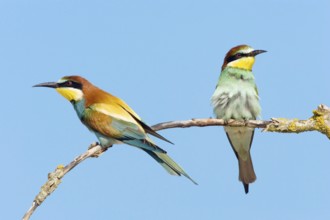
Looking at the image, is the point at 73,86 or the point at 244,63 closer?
the point at 73,86

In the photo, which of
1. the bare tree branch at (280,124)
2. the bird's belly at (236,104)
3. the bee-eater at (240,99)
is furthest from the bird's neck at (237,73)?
the bare tree branch at (280,124)

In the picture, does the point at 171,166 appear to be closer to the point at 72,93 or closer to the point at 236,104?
the point at 72,93

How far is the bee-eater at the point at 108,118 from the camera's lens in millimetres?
4090

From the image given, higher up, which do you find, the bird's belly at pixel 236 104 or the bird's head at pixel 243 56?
the bird's head at pixel 243 56

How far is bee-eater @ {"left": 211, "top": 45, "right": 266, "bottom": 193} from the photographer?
5176mm

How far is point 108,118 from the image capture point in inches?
172

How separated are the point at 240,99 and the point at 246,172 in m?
0.76

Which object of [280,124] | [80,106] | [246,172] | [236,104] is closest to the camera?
[280,124]

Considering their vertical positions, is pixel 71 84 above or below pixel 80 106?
above

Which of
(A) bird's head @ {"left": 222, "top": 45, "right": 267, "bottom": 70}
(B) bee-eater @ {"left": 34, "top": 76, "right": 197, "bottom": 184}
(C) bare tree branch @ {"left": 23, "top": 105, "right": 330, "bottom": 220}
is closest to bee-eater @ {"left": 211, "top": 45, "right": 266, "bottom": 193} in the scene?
(A) bird's head @ {"left": 222, "top": 45, "right": 267, "bottom": 70}

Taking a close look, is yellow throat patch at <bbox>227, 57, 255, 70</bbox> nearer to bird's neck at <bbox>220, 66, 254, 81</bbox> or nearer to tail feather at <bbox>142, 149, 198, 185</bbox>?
bird's neck at <bbox>220, 66, 254, 81</bbox>

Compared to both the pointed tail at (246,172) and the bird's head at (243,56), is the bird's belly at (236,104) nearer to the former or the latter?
the bird's head at (243,56)

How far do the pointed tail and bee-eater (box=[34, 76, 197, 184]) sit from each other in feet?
5.10

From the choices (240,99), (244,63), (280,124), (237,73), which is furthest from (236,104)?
(280,124)
